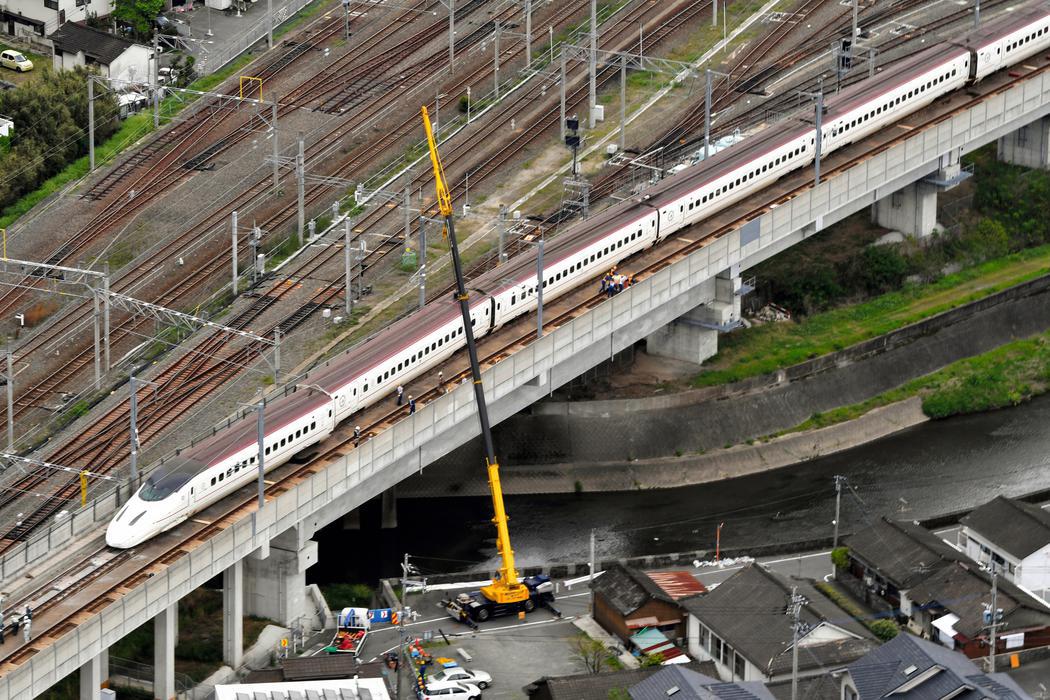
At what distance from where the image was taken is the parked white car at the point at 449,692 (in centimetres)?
11362

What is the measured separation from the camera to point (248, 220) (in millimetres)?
155750

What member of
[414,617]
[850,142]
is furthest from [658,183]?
[414,617]

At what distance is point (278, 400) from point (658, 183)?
31.0 meters

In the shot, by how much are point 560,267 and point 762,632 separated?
2805 centimetres

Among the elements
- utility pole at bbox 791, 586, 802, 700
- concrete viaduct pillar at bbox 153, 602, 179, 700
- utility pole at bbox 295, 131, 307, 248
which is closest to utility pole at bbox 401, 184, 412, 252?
utility pole at bbox 295, 131, 307, 248

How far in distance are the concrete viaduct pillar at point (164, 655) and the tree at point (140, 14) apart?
6505cm

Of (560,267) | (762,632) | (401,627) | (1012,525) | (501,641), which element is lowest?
(762,632)

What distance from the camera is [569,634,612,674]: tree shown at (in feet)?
384

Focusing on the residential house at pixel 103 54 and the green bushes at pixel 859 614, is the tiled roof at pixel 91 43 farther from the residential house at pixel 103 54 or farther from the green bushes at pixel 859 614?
the green bushes at pixel 859 614

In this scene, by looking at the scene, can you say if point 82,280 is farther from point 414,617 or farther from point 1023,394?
point 1023,394

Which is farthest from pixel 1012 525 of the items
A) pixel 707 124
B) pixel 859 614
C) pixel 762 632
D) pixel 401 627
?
pixel 707 124

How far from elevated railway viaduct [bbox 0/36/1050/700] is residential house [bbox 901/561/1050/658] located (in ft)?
77.7

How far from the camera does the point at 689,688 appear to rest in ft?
346

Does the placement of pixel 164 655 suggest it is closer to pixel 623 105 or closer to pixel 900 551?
pixel 900 551
